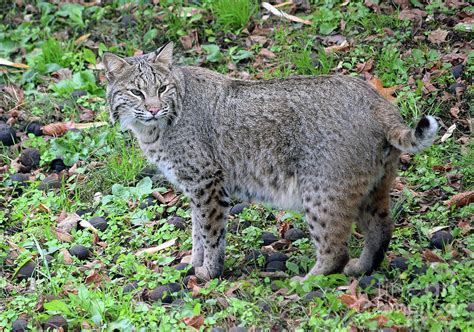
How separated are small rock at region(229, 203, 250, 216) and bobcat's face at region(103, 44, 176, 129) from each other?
1257 mm

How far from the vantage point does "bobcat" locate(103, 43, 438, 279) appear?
6465mm

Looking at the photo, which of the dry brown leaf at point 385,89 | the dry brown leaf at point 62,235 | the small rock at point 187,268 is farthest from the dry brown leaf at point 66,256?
the dry brown leaf at point 385,89

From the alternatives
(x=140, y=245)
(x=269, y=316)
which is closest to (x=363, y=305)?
(x=269, y=316)

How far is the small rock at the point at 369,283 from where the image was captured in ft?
21.2

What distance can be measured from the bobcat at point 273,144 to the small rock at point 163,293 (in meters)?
0.33

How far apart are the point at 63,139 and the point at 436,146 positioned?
361cm

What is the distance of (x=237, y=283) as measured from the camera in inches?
265

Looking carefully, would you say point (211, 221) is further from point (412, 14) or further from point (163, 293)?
Result: point (412, 14)

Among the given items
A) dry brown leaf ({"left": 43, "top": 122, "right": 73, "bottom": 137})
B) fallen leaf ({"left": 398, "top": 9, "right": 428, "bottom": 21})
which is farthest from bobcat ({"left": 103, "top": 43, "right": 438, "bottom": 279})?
fallen leaf ({"left": 398, "top": 9, "right": 428, "bottom": 21})

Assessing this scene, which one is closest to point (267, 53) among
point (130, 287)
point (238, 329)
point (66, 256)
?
point (66, 256)

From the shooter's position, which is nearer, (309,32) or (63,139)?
(63,139)

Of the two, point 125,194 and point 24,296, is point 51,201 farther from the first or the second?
point 24,296

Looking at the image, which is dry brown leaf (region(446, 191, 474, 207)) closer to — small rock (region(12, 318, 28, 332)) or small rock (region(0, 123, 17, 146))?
small rock (region(12, 318, 28, 332))

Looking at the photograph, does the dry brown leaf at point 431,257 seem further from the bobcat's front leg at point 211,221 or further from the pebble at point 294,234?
the bobcat's front leg at point 211,221
